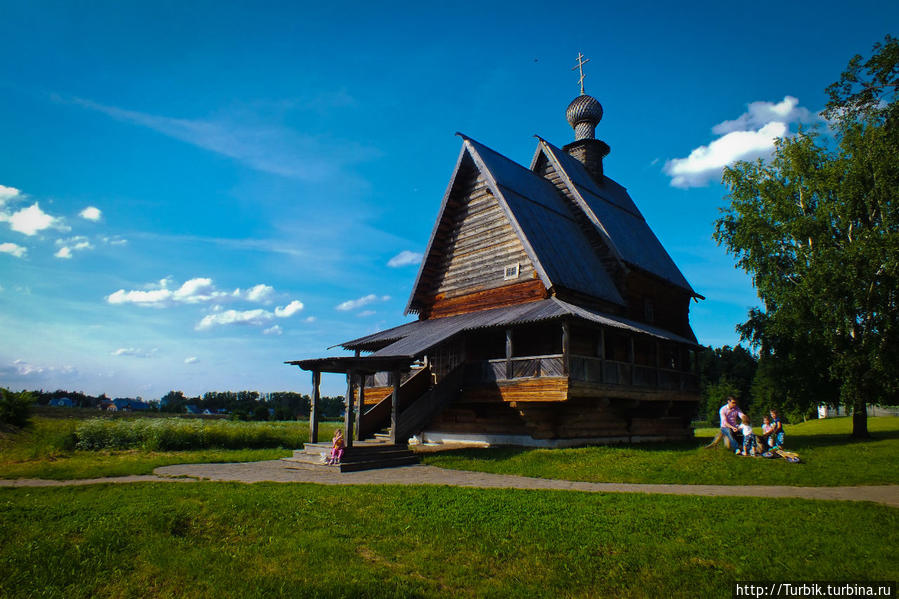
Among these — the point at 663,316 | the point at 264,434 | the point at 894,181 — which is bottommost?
the point at 264,434

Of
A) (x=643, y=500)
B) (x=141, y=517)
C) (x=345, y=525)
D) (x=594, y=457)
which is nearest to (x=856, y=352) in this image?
(x=594, y=457)

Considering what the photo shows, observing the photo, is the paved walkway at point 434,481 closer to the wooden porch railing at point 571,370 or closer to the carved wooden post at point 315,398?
the carved wooden post at point 315,398

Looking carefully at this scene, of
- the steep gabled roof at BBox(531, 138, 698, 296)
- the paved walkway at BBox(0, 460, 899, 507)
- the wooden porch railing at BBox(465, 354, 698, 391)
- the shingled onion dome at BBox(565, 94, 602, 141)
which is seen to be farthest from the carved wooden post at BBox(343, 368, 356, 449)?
the shingled onion dome at BBox(565, 94, 602, 141)

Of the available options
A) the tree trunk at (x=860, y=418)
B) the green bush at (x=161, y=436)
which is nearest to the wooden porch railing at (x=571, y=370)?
the tree trunk at (x=860, y=418)

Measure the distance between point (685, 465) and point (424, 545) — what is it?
29.2ft

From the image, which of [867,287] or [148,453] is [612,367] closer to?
[867,287]

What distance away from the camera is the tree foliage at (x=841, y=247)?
20.2 meters

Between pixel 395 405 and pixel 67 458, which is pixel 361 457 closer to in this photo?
pixel 395 405

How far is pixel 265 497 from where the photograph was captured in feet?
29.9

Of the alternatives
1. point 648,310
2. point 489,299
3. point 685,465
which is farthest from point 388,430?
point 648,310

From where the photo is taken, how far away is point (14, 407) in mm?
22047

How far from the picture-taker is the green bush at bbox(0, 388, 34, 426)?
2166 centimetres

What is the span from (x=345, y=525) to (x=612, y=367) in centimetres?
1284

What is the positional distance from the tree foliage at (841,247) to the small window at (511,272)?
11480mm
